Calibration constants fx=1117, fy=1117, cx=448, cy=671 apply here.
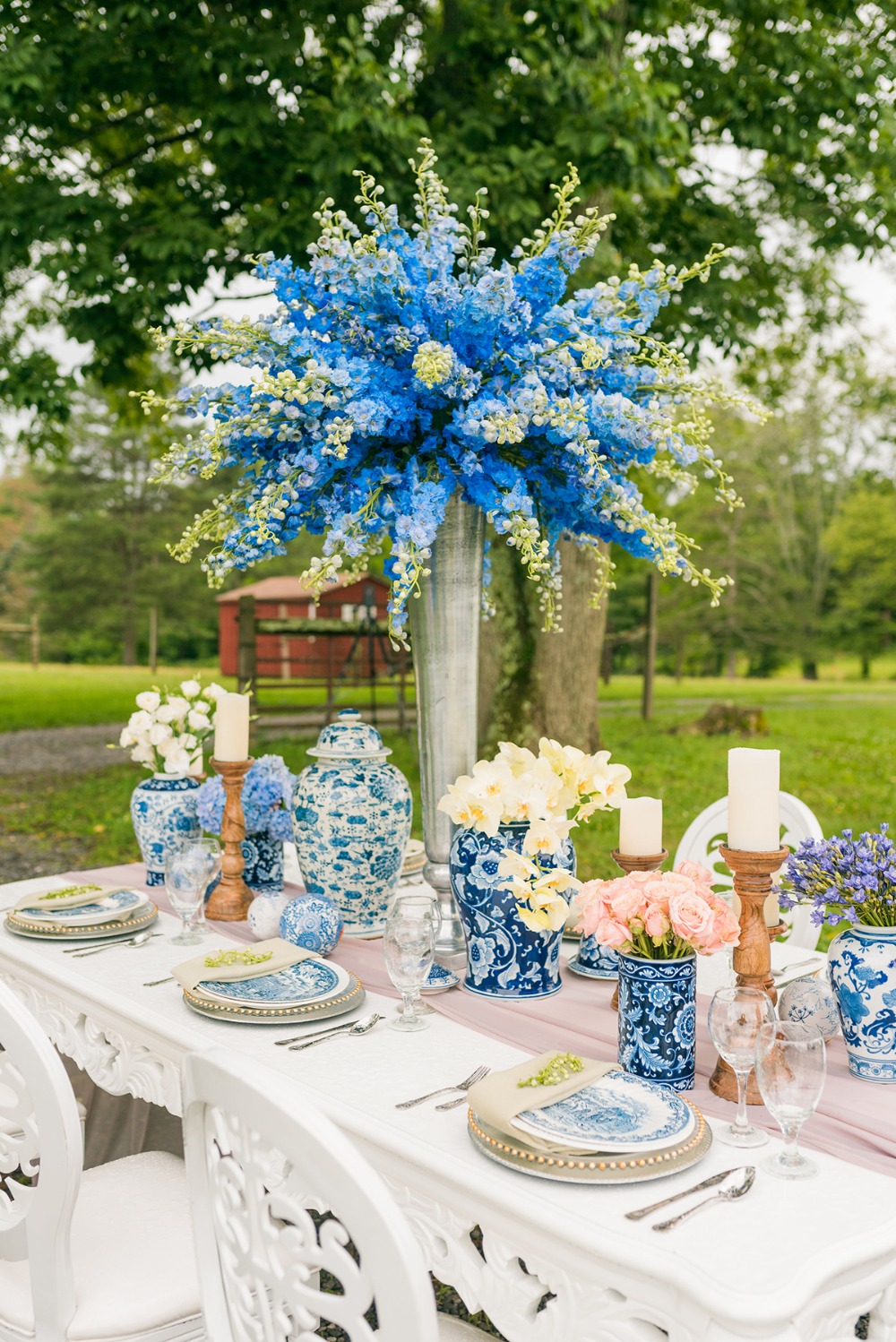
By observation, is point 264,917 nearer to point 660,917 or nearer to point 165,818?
point 165,818

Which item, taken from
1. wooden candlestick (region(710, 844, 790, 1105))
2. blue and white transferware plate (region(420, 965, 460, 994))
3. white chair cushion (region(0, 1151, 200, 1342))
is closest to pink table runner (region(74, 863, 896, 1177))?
blue and white transferware plate (region(420, 965, 460, 994))

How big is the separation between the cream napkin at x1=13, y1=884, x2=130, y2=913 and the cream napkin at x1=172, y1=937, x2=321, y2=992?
1.71 ft

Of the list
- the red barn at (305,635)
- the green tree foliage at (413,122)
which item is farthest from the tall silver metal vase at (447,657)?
the red barn at (305,635)

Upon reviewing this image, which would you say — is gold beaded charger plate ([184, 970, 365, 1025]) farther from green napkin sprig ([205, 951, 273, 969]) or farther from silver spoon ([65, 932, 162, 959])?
silver spoon ([65, 932, 162, 959])

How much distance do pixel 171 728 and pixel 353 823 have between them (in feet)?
2.57

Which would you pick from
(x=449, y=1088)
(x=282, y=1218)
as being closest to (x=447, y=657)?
(x=449, y=1088)

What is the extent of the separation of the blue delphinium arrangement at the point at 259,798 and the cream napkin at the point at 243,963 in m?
0.50

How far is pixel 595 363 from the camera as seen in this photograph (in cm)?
224

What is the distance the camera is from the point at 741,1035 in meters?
1.51

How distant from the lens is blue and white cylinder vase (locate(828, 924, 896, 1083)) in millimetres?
1735

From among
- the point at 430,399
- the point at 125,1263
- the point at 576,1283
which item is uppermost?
the point at 430,399

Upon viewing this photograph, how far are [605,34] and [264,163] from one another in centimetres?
204

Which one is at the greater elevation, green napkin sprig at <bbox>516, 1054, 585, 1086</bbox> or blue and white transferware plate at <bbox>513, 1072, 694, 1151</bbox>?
green napkin sprig at <bbox>516, 1054, 585, 1086</bbox>

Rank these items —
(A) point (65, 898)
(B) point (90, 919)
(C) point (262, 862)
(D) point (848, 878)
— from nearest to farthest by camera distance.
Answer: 1. (D) point (848, 878)
2. (B) point (90, 919)
3. (A) point (65, 898)
4. (C) point (262, 862)
